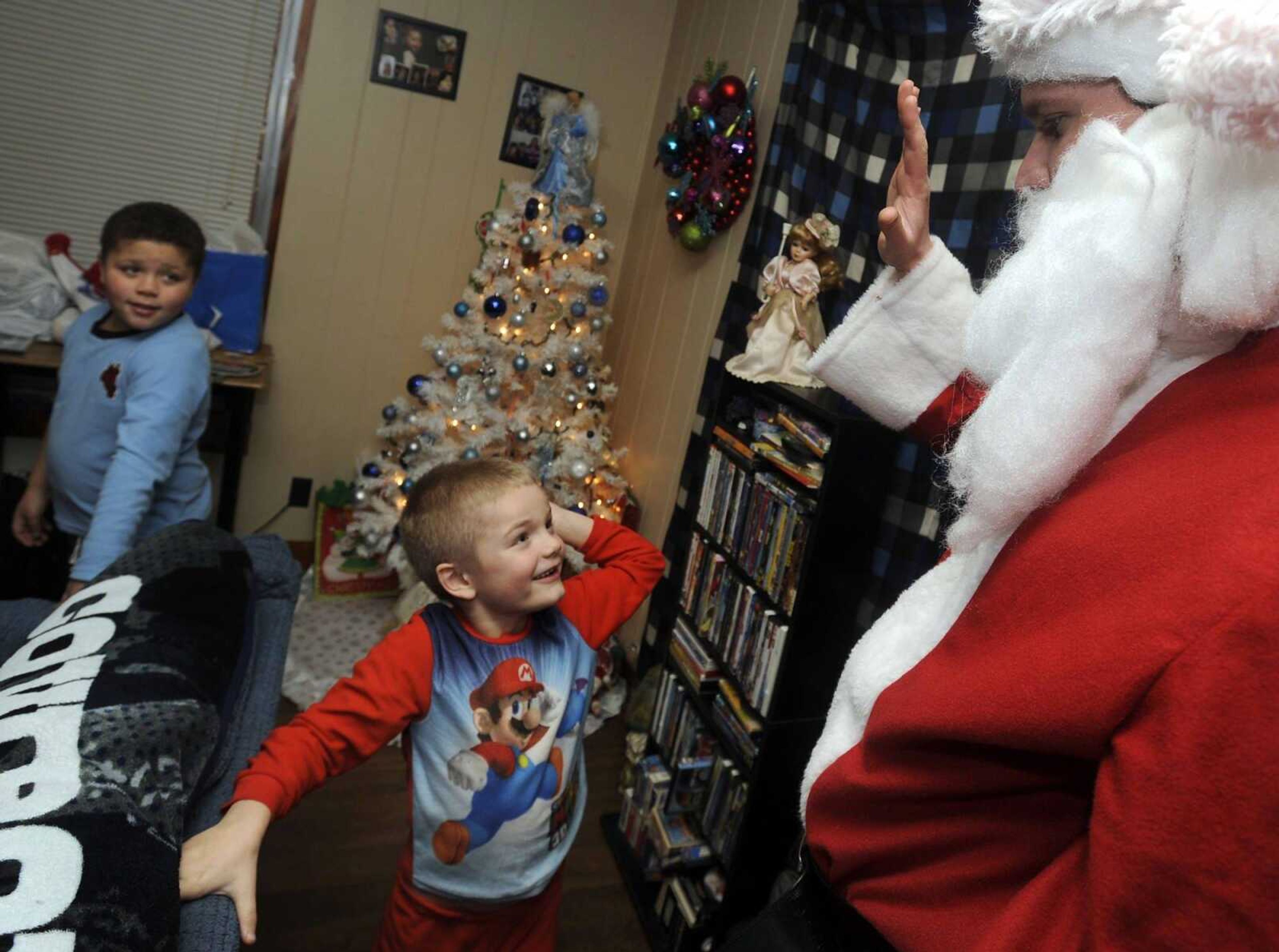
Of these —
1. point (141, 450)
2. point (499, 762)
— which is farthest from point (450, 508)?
point (141, 450)

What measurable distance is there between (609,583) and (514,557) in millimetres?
271

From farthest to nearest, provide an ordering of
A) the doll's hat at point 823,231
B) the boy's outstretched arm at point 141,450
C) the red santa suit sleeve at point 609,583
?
the doll's hat at point 823,231 → the boy's outstretched arm at point 141,450 → the red santa suit sleeve at point 609,583

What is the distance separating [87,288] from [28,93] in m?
0.71

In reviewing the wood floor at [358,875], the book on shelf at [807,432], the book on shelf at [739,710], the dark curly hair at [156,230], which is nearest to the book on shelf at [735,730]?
the book on shelf at [739,710]

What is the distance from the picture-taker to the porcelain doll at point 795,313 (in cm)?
206

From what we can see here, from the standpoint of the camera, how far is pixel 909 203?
0.90 metres

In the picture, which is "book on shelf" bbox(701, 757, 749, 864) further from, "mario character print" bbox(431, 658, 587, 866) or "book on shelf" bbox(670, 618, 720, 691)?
"mario character print" bbox(431, 658, 587, 866)

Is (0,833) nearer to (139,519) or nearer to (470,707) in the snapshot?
(470,707)

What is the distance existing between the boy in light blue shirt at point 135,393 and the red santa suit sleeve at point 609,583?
92 centimetres

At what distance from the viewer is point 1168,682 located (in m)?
0.52

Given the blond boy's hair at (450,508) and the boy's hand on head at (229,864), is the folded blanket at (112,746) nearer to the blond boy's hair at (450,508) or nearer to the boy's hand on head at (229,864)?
the boy's hand on head at (229,864)

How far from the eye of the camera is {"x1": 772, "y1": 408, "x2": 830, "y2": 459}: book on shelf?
5.88ft

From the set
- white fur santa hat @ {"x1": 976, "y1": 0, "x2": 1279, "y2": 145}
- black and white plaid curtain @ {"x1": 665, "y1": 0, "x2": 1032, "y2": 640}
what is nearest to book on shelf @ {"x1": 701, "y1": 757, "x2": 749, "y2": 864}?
black and white plaid curtain @ {"x1": 665, "y1": 0, "x2": 1032, "y2": 640}

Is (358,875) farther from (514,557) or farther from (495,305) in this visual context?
A: (495,305)
